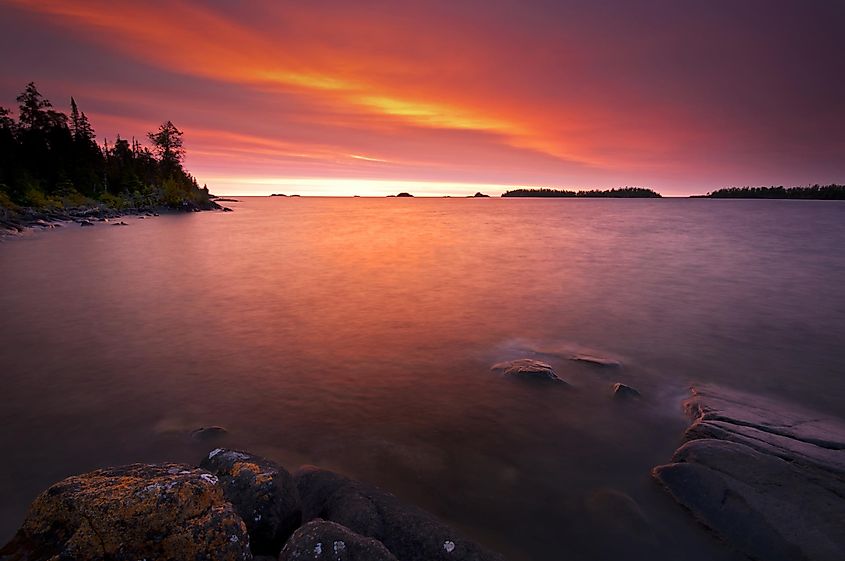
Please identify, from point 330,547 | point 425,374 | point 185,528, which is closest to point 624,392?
point 425,374

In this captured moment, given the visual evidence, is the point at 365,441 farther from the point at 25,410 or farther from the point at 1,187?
the point at 1,187

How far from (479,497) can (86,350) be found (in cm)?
1177

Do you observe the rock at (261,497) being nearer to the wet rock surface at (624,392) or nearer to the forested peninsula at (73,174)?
the wet rock surface at (624,392)

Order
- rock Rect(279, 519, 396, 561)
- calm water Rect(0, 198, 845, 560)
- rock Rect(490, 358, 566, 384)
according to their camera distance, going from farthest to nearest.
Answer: rock Rect(490, 358, 566, 384) < calm water Rect(0, 198, 845, 560) < rock Rect(279, 519, 396, 561)

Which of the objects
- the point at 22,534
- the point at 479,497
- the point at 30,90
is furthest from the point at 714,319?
the point at 30,90

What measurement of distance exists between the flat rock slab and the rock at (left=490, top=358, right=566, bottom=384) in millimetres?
2995

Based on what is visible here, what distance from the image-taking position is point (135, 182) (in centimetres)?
8319

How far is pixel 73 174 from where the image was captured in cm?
7025

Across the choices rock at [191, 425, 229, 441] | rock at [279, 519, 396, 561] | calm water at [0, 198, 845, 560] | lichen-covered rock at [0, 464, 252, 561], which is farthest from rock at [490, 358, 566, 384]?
lichen-covered rock at [0, 464, 252, 561]

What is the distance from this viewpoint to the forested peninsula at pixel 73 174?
53312 millimetres

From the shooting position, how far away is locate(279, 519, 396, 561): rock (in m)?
3.40

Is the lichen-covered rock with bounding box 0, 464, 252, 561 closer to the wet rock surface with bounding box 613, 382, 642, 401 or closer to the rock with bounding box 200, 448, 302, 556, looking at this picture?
the rock with bounding box 200, 448, 302, 556

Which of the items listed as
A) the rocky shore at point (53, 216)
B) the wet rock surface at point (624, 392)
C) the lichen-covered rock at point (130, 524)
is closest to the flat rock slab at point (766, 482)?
the wet rock surface at point (624, 392)

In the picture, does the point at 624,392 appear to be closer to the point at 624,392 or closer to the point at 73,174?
the point at 624,392
